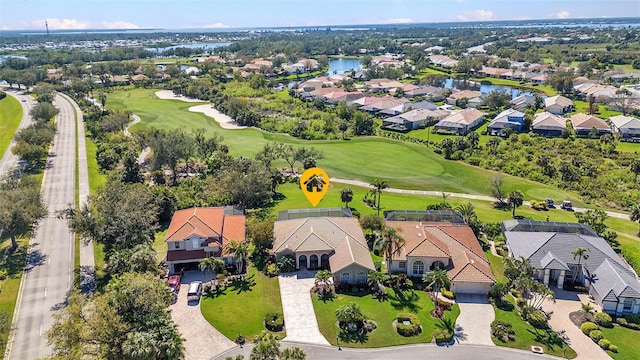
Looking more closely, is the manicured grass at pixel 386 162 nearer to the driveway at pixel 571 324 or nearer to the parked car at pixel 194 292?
the driveway at pixel 571 324

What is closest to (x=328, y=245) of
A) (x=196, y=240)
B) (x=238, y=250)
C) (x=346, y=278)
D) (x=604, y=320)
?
(x=346, y=278)

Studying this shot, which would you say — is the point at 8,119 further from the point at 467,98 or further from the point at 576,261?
the point at 576,261

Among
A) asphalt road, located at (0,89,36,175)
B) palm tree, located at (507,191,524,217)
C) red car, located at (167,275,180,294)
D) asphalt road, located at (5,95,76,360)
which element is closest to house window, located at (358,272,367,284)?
red car, located at (167,275,180,294)

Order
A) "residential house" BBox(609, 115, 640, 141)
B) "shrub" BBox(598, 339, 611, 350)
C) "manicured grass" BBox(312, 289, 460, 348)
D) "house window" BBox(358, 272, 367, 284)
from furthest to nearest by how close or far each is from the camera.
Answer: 1. "residential house" BBox(609, 115, 640, 141)
2. "house window" BBox(358, 272, 367, 284)
3. "manicured grass" BBox(312, 289, 460, 348)
4. "shrub" BBox(598, 339, 611, 350)

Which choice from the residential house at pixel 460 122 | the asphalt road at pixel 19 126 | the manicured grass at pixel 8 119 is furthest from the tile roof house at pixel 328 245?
the manicured grass at pixel 8 119

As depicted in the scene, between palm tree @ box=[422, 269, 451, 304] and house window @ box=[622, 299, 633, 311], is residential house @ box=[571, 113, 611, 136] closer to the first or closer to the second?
house window @ box=[622, 299, 633, 311]
